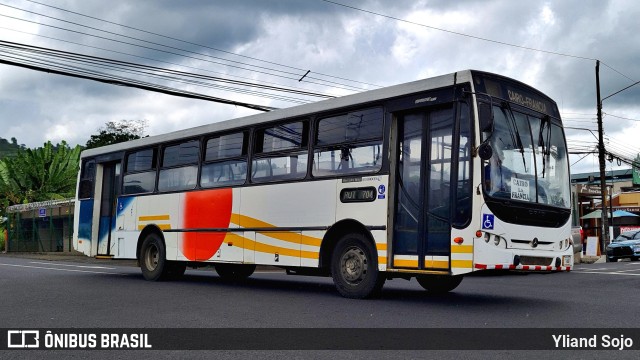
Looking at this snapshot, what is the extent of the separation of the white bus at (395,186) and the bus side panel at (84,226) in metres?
4.22

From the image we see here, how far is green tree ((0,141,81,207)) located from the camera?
47.4 m

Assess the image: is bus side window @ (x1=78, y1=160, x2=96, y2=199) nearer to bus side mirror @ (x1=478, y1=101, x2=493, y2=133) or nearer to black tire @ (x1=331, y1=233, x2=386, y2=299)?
black tire @ (x1=331, y1=233, x2=386, y2=299)

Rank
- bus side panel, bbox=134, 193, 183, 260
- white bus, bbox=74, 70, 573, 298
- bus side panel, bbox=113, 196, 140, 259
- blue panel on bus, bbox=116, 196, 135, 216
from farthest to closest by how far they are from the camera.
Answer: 1. blue panel on bus, bbox=116, 196, 135, 216
2. bus side panel, bbox=113, 196, 140, 259
3. bus side panel, bbox=134, 193, 183, 260
4. white bus, bbox=74, 70, 573, 298

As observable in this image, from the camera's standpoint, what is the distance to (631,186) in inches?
3012

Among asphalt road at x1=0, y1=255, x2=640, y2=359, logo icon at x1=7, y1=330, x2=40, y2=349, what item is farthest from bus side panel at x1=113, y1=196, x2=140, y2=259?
logo icon at x1=7, y1=330, x2=40, y2=349

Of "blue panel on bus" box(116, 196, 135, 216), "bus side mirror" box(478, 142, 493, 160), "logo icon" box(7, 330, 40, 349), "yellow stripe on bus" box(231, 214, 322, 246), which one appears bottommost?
"logo icon" box(7, 330, 40, 349)

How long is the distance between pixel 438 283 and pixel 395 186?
262 centimetres

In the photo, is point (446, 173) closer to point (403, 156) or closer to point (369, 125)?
point (403, 156)

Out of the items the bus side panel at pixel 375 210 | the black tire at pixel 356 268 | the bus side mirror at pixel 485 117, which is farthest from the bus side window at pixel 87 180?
the bus side mirror at pixel 485 117

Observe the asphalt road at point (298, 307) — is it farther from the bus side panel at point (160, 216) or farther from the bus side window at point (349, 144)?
the bus side window at point (349, 144)

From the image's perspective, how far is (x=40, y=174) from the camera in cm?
4788

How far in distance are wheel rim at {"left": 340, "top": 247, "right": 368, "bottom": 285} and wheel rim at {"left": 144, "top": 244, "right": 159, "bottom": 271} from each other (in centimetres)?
586

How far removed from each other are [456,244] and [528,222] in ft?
3.92

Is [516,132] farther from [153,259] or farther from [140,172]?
[140,172]
